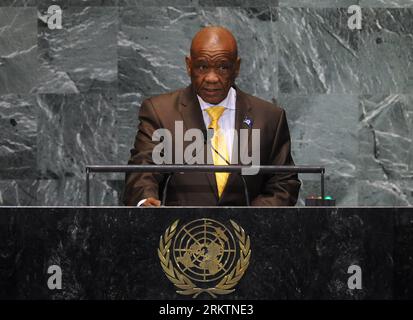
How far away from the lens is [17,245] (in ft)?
14.1

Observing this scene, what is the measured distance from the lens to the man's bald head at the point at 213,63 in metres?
5.91

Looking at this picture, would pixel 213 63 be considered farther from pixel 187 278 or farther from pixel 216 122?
pixel 187 278

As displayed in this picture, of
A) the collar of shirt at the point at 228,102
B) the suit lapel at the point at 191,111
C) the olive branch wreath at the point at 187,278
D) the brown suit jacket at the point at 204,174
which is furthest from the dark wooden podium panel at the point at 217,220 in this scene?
the collar of shirt at the point at 228,102

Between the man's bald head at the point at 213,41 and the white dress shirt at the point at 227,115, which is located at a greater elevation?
the man's bald head at the point at 213,41

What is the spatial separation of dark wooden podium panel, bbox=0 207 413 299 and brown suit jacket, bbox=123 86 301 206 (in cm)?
106

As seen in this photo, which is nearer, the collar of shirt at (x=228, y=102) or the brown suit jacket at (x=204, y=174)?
the brown suit jacket at (x=204, y=174)

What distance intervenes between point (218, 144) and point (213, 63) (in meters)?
0.49

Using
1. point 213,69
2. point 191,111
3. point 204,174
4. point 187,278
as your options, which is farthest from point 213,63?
point 187,278

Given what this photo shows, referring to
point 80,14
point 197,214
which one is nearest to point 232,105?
point 197,214

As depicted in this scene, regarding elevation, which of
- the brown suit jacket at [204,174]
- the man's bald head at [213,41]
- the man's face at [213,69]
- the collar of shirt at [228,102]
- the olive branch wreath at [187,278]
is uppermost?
the man's bald head at [213,41]

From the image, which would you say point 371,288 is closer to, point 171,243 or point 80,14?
point 171,243

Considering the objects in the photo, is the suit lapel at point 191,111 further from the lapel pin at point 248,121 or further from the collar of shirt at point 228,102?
the lapel pin at point 248,121

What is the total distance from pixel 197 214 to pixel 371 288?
2.70 ft

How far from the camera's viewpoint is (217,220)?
4.34m
